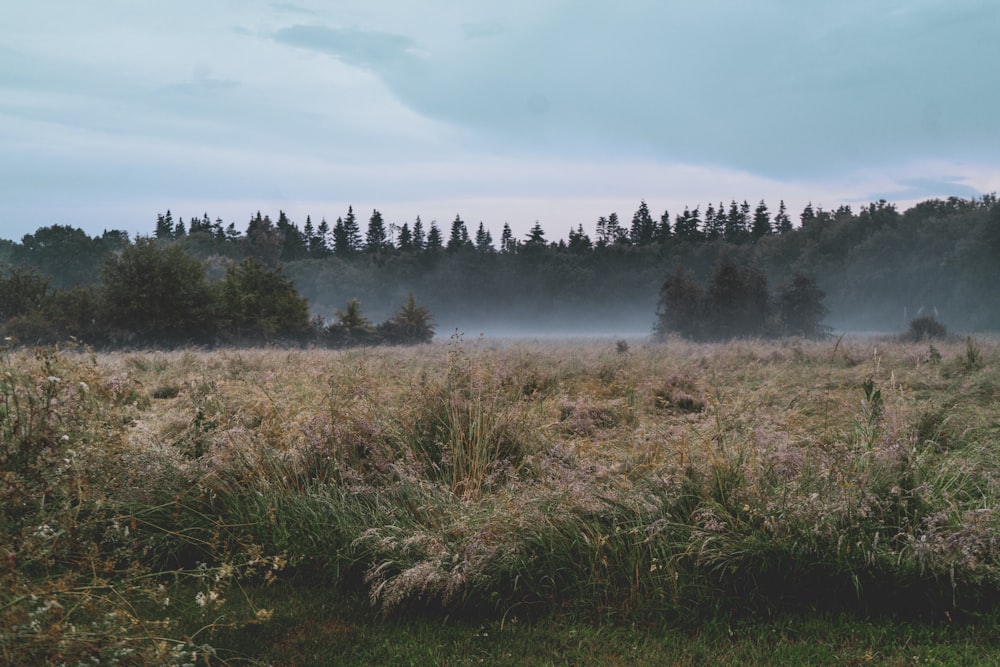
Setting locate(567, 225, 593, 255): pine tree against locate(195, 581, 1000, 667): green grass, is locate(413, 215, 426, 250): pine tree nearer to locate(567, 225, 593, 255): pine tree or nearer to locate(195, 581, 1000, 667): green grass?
locate(567, 225, 593, 255): pine tree

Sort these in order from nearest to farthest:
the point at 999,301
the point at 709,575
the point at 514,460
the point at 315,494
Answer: the point at 709,575 → the point at 315,494 → the point at 514,460 → the point at 999,301

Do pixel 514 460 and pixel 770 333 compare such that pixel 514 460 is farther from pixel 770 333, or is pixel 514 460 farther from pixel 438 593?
pixel 770 333

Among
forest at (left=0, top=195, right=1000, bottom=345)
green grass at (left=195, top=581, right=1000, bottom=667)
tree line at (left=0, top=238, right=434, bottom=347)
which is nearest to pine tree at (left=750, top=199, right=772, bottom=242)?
forest at (left=0, top=195, right=1000, bottom=345)

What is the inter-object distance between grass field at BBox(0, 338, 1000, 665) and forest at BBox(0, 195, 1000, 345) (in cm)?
722

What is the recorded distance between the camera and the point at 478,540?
135 inches

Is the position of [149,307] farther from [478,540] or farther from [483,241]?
[483,241]

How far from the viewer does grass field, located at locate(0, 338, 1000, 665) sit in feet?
9.47

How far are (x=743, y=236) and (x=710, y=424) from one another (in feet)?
209

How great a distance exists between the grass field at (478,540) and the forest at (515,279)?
7222 mm

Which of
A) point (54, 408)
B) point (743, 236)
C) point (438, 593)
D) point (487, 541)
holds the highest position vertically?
point (743, 236)

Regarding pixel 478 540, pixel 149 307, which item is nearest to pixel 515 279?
pixel 149 307

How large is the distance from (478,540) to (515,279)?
5975cm

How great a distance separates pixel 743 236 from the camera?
6381 centimetres

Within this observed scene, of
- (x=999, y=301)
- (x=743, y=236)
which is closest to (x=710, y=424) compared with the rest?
(x=999, y=301)
